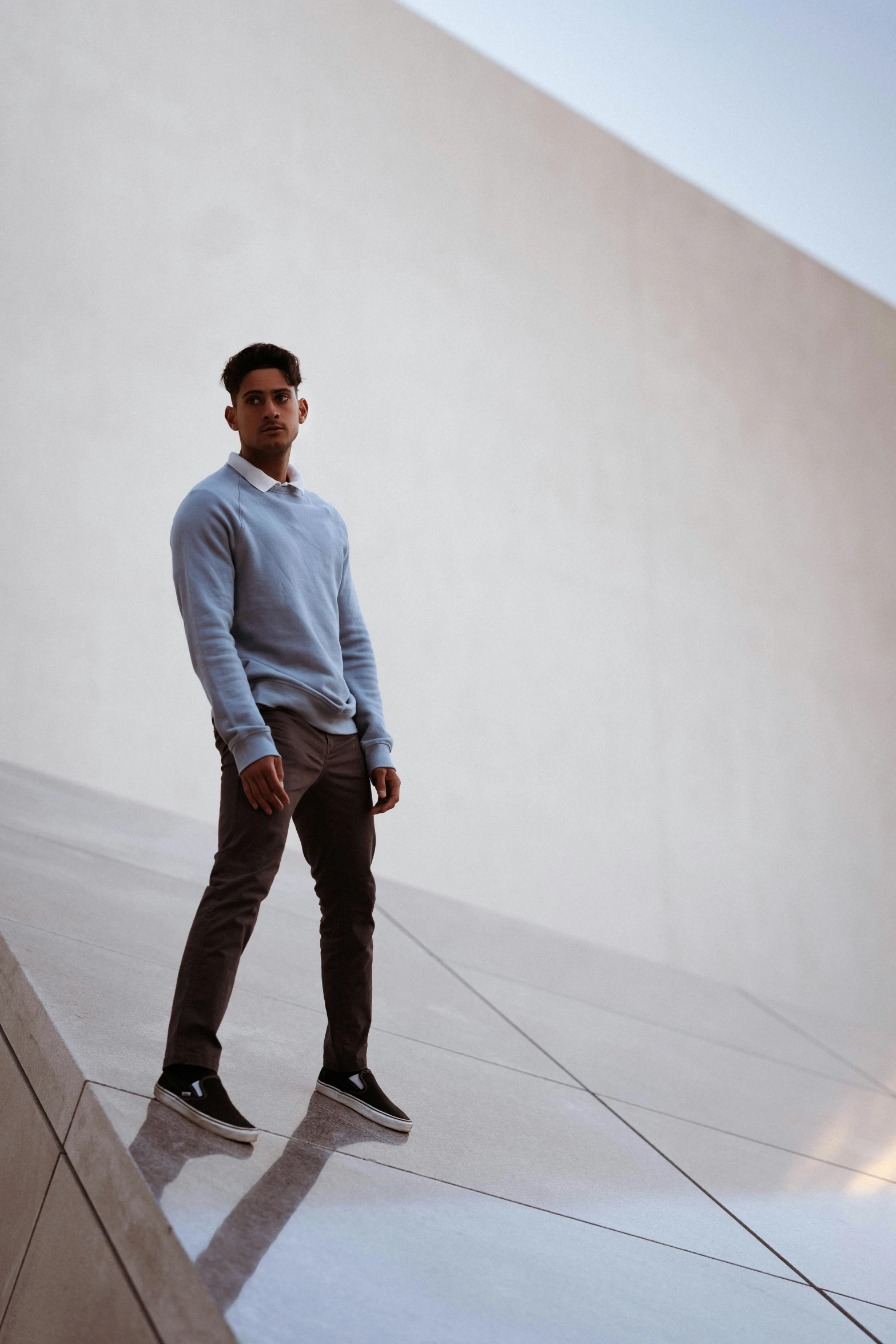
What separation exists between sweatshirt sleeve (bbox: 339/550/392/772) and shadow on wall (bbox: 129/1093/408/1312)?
0.61m

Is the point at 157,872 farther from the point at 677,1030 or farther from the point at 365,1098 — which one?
the point at 365,1098

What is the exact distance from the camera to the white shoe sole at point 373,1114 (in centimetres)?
189

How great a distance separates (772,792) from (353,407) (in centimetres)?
399

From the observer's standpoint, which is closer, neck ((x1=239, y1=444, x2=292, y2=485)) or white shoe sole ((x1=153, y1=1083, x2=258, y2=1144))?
white shoe sole ((x1=153, y1=1083, x2=258, y2=1144))

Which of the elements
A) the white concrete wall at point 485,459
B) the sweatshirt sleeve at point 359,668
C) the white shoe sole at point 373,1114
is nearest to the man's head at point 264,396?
the sweatshirt sleeve at point 359,668

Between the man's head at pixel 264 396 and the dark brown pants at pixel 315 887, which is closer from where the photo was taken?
the dark brown pants at pixel 315 887

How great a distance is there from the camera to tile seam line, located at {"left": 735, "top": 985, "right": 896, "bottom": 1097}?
12.9 ft

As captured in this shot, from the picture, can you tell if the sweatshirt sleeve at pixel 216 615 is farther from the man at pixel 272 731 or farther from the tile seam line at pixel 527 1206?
the tile seam line at pixel 527 1206

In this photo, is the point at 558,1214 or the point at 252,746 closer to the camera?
the point at 252,746

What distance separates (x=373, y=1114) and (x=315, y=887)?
41 centimetres

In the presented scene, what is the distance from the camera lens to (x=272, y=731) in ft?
5.74

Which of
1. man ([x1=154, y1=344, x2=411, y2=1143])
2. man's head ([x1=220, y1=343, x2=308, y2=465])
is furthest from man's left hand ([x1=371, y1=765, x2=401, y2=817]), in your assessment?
man's head ([x1=220, y1=343, x2=308, y2=465])

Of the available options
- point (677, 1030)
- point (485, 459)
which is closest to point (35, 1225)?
point (677, 1030)

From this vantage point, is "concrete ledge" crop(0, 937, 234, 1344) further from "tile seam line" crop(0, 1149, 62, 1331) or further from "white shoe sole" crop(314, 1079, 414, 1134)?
"white shoe sole" crop(314, 1079, 414, 1134)
